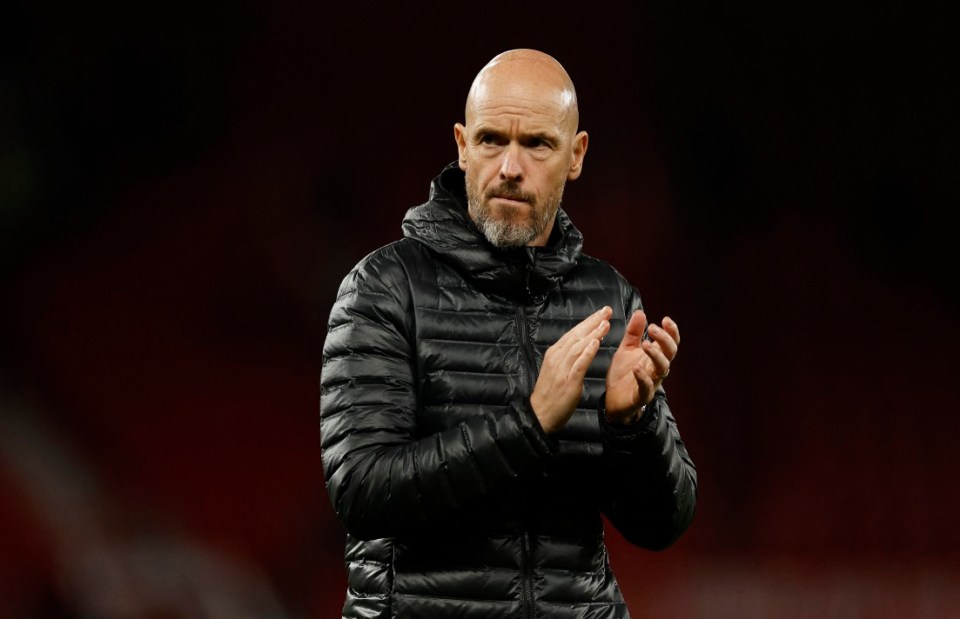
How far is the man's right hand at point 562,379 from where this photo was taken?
123cm

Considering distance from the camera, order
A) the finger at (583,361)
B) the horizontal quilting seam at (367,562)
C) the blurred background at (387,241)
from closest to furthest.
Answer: the finger at (583,361) < the horizontal quilting seam at (367,562) < the blurred background at (387,241)

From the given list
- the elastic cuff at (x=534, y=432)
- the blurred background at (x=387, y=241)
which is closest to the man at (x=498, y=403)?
the elastic cuff at (x=534, y=432)

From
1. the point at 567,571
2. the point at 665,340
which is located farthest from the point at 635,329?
the point at 567,571

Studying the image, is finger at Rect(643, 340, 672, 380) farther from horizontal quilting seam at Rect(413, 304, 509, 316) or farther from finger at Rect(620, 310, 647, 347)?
horizontal quilting seam at Rect(413, 304, 509, 316)

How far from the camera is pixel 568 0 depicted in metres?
2.97

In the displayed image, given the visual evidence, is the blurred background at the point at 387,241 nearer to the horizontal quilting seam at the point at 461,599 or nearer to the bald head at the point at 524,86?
the bald head at the point at 524,86

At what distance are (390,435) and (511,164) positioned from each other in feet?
1.21

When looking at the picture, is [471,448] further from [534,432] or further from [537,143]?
[537,143]

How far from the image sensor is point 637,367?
128 cm

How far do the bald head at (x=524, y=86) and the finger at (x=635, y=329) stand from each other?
0.30 metres
